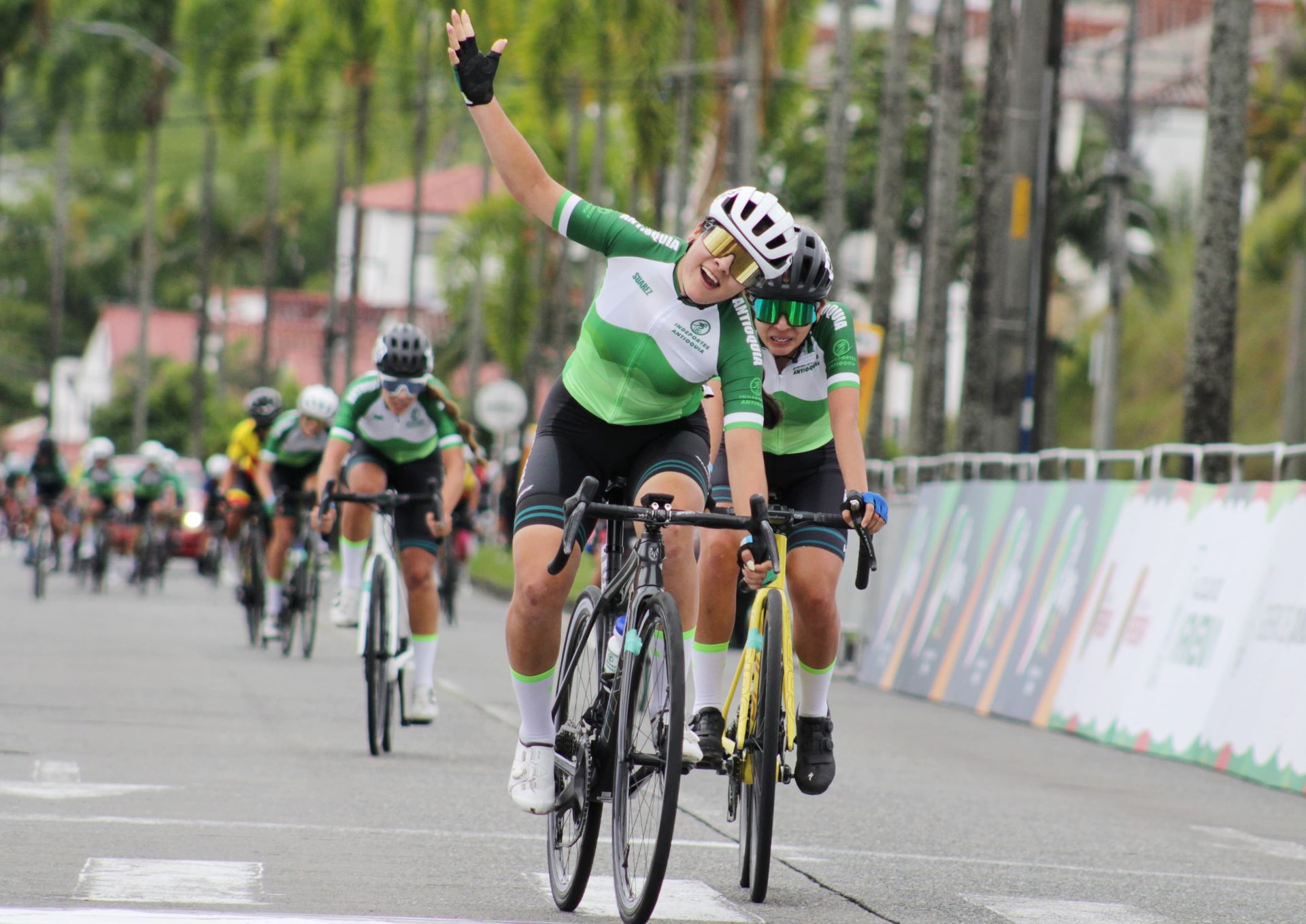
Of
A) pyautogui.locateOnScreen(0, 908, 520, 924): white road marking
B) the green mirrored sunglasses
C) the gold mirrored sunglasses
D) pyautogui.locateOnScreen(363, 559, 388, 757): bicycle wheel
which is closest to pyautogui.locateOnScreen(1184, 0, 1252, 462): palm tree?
pyautogui.locateOnScreen(363, 559, 388, 757): bicycle wheel

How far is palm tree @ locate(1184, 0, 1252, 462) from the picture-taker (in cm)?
1812

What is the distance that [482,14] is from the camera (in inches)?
2115

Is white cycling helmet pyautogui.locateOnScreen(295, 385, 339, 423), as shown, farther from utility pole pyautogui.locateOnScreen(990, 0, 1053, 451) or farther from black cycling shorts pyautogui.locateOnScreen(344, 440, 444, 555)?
utility pole pyautogui.locateOnScreen(990, 0, 1053, 451)

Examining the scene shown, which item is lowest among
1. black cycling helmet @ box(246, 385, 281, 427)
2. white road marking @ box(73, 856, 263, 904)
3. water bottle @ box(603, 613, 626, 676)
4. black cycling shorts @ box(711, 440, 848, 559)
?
white road marking @ box(73, 856, 263, 904)

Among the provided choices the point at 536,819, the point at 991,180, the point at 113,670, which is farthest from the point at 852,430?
the point at 991,180

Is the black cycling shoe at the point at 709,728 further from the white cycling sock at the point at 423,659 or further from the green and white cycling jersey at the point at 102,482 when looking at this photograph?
the green and white cycling jersey at the point at 102,482

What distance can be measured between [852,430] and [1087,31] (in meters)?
108

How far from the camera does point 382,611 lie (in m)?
11.5

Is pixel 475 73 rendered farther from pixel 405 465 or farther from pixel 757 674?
pixel 405 465

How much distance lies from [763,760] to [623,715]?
0.66 meters

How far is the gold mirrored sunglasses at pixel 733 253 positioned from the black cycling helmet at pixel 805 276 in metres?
0.90

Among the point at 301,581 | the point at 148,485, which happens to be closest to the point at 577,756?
the point at 301,581

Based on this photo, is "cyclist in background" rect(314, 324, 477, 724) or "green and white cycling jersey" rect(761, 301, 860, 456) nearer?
"green and white cycling jersey" rect(761, 301, 860, 456)

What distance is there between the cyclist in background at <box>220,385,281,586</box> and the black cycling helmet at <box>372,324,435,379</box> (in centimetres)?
704
